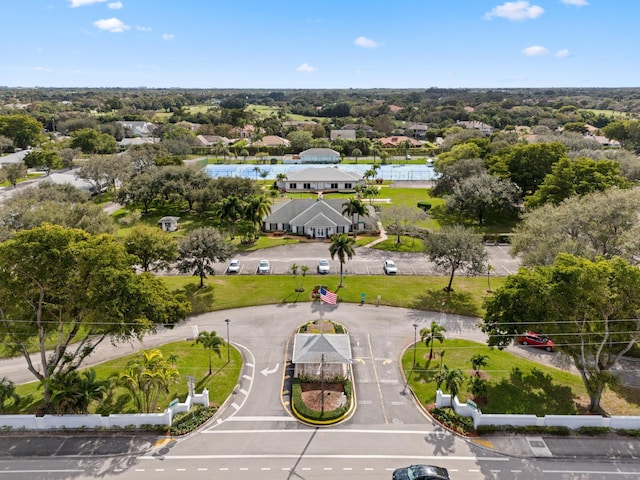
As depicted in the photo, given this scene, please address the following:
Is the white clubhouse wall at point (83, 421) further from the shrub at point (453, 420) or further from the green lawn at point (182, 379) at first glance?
the shrub at point (453, 420)

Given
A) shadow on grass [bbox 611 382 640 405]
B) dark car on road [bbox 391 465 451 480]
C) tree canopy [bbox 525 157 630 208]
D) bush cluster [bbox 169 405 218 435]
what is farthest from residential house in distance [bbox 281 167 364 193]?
dark car on road [bbox 391 465 451 480]

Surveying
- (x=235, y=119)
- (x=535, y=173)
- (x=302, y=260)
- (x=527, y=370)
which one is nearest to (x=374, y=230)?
(x=302, y=260)

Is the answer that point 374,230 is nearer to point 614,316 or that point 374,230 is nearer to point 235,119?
point 614,316

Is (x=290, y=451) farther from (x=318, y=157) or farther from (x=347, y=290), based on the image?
(x=318, y=157)

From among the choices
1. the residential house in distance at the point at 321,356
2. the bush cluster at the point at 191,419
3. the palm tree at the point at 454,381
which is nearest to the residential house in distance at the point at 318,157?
the residential house in distance at the point at 321,356

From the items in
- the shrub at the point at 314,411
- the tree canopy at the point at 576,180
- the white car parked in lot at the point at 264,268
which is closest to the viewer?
the shrub at the point at 314,411

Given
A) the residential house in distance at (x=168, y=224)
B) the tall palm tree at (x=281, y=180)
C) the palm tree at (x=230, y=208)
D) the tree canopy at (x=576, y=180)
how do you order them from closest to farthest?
the tree canopy at (x=576, y=180)
the palm tree at (x=230, y=208)
the residential house in distance at (x=168, y=224)
the tall palm tree at (x=281, y=180)
